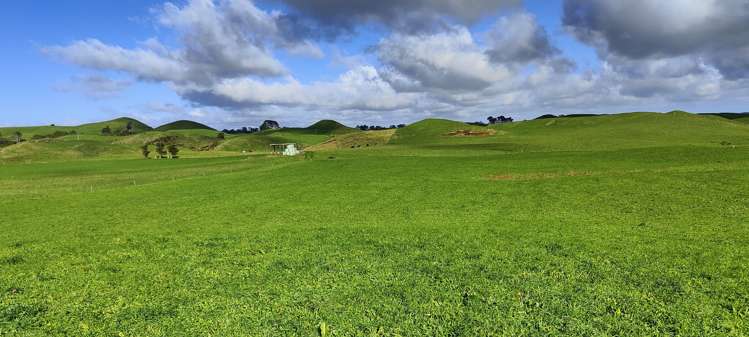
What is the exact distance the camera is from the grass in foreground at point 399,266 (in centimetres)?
1171

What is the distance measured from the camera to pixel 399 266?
663 inches

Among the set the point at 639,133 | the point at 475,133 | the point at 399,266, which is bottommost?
the point at 399,266

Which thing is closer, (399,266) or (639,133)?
(399,266)

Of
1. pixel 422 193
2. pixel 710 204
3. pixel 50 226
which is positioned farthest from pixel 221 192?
pixel 710 204

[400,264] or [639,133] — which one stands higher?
[639,133]

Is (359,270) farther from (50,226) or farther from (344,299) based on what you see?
(50,226)

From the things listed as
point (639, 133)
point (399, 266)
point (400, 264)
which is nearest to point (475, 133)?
point (639, 133)

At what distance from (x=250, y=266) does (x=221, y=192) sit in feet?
107

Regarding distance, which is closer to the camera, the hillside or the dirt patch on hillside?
the hillside

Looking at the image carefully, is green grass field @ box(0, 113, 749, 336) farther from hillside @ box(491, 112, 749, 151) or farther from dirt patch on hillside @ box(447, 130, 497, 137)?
dirt patch on hillside @ box(447, 130, 497, 137)

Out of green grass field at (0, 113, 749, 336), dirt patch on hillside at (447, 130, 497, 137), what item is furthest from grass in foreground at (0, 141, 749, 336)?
dirt patch on hillside at (447, 130, 497, 137)

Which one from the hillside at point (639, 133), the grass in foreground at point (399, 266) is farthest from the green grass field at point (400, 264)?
the hillside at point (639, 133)

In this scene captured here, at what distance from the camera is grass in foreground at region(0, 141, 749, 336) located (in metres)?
11.7

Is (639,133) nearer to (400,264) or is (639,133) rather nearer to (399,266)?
(400,264)
